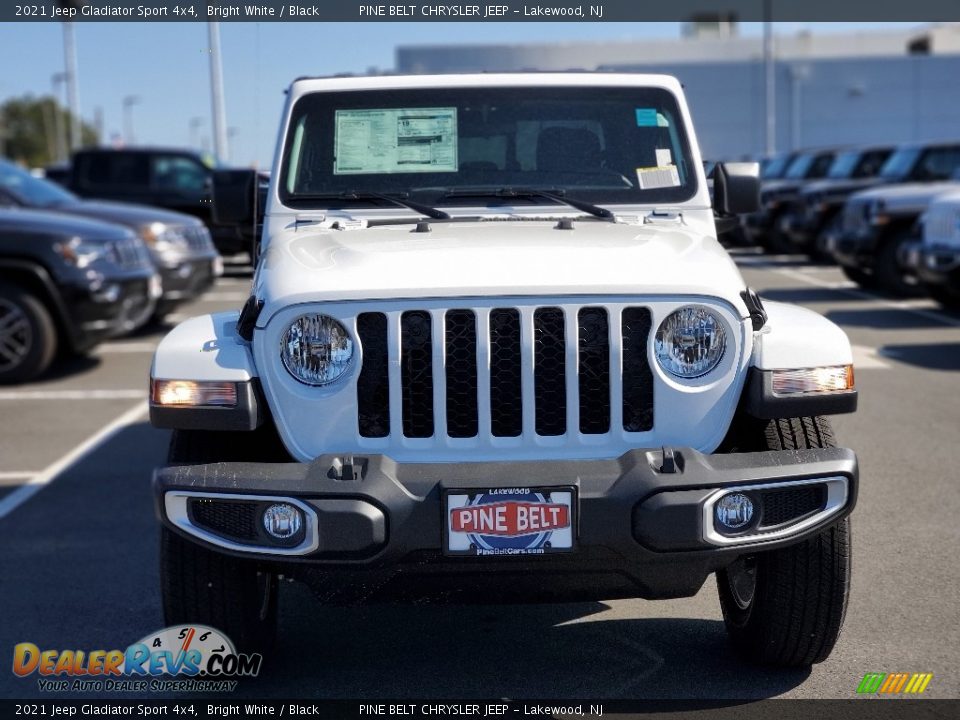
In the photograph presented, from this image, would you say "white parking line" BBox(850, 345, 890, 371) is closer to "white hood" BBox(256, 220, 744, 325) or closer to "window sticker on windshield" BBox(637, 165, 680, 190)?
"window sticker on windshield" BBox(637, 165, 680, 190)

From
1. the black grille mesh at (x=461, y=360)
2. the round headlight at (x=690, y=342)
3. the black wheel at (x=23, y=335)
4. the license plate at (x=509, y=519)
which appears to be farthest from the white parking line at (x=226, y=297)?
the license plate at (x=509, y=519)

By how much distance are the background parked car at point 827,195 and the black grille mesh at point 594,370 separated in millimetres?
15976

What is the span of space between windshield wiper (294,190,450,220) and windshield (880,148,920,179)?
14.2 m

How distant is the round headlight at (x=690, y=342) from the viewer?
13.0ft

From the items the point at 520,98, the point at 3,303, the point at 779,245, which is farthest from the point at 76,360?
the point at 779,245

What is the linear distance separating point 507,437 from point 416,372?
319 mm

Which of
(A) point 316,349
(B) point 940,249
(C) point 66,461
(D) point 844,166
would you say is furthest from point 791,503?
(D) point 844,166

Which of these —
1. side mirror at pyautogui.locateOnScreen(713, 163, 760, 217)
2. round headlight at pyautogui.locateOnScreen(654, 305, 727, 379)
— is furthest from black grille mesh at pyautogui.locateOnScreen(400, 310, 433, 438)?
side mirror at pyautogui.locateOnScreen(713, 163, 760, 217)

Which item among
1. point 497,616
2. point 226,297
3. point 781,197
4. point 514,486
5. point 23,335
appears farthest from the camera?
point 781,197

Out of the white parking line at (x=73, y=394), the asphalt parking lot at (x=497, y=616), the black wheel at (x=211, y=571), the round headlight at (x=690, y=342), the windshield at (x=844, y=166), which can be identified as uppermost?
the round headlight at (x=690, y=342)

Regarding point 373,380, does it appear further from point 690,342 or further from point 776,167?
point 776,167

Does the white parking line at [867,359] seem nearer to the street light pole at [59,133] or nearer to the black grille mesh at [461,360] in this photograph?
the black grille mesh at [461,360]

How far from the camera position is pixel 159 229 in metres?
13.4

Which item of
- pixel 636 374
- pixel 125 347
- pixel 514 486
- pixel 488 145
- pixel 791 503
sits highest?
pixel 488 145
